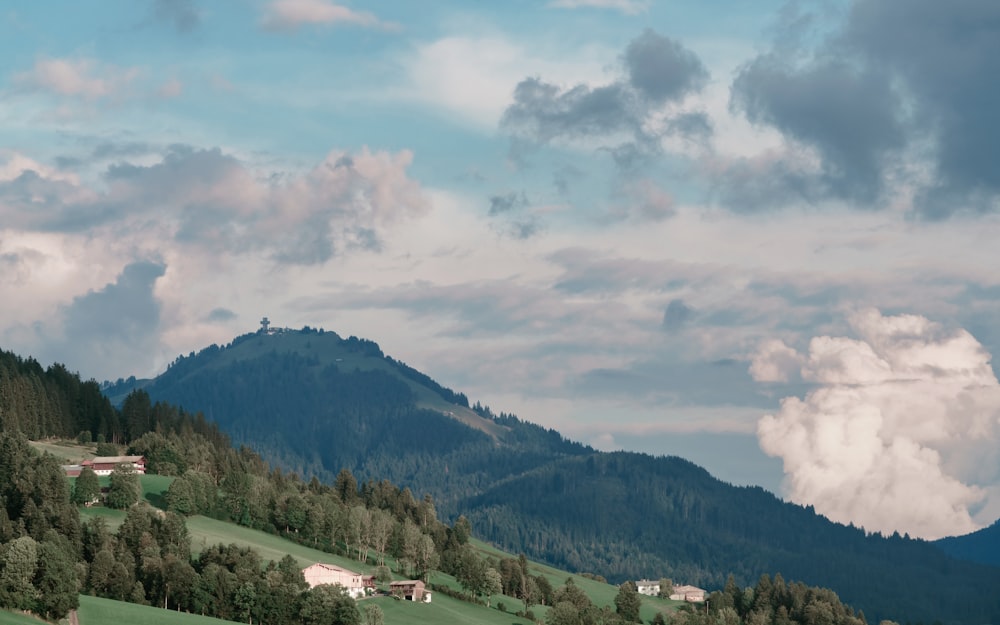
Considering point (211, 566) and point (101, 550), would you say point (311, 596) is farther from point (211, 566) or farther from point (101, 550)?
point (101, 550)

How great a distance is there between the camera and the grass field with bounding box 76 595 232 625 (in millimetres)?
172250

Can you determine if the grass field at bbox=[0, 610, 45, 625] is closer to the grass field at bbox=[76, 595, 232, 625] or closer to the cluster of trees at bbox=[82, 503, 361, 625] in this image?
the grass field at bbox=[76, 595, 232, 625]

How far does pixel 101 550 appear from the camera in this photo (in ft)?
641

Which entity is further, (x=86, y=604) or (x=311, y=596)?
(x=311, y=596)

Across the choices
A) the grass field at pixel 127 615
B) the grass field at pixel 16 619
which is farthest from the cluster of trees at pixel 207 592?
the grass field at pixel 16 619

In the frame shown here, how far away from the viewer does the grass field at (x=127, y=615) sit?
172m

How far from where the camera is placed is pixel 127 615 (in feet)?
573

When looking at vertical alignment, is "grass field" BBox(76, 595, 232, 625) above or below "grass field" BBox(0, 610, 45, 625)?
above

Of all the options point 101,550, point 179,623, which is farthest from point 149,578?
point 179,623

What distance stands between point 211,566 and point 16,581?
115 ft

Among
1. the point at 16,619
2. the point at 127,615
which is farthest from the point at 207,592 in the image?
the point at 16,619

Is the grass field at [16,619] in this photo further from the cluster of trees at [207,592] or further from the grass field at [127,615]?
the cluster of trees at [207,592]

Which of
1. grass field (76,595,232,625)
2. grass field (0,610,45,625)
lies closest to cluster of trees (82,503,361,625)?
grass field (76,595,232,625)

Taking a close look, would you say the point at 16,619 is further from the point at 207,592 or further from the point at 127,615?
the point at 207,592
